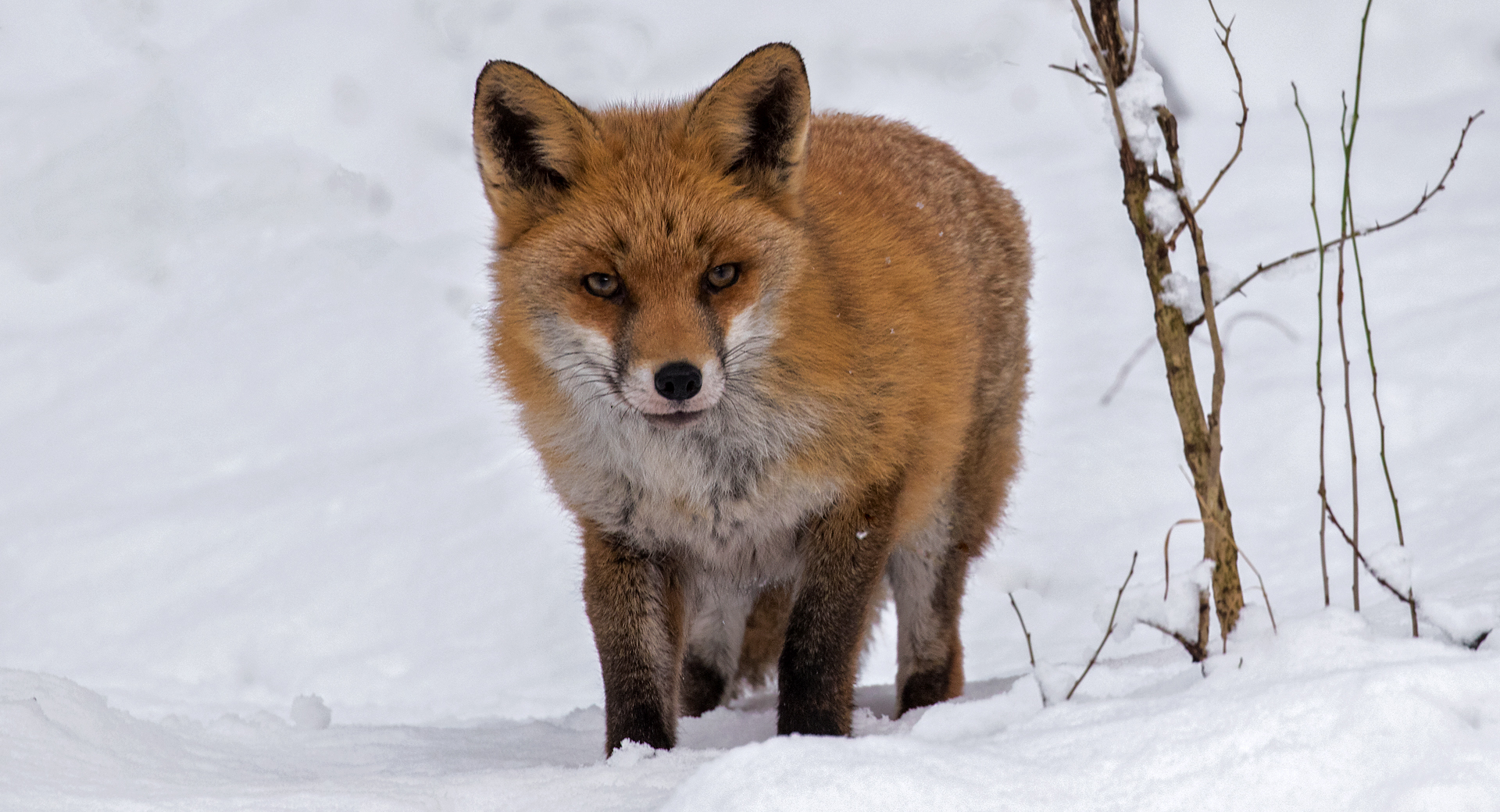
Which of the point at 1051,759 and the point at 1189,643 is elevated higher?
the point at 1189,643

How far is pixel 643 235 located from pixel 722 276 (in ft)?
0.60

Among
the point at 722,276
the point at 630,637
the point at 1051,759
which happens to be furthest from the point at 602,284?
the point at 1051,759

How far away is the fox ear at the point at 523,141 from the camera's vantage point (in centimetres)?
256

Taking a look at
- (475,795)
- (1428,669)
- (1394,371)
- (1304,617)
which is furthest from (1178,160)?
(1394,371)

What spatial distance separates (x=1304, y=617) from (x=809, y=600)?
1047mm

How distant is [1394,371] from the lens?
542cm

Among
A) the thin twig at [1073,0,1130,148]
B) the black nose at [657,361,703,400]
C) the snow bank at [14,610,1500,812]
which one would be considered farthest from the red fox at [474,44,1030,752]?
the thin twig at [1073,0,1130,148]

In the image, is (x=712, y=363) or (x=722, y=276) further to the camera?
(x=722, y=276)

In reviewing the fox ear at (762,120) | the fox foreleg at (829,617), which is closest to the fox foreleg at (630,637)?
the fox foreleg at (829,617)

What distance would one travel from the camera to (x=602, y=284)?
250cm

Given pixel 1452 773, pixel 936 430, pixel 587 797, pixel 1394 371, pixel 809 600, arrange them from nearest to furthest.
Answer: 1. pixel 1452 773
2. pixel 587 797
3. pixel 809 600
4. pixel 936 430
5. pixel 1394 371

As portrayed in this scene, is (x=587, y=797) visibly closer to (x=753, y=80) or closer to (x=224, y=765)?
(x=224, y=765)

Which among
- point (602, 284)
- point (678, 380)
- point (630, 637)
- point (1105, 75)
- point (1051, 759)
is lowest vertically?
point (1051, 759)

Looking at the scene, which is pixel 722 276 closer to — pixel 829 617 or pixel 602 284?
pixel 602 284
